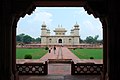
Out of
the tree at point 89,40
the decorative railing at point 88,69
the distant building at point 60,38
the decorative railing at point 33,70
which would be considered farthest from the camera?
the tree at point 89,40

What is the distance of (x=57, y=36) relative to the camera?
64.1 metres

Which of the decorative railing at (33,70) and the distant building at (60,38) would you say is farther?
the distant building at (60,38)

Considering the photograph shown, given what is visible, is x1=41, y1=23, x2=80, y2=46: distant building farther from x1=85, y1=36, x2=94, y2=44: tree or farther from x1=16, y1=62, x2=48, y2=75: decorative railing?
x1=16, y1=62, x2=48, y2=75: decorative railing

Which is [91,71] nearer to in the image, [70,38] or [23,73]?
[23,73]
